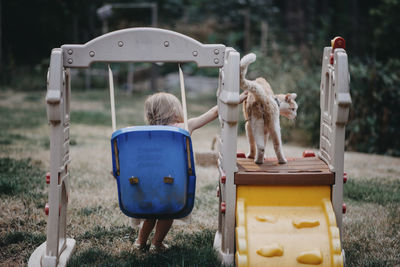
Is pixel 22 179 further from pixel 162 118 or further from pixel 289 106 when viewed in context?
pixel 289 106

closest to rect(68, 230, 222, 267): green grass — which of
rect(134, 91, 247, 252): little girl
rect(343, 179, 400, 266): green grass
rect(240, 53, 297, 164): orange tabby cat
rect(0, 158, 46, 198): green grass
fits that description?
rect(134, 91, 247, 252): little girl

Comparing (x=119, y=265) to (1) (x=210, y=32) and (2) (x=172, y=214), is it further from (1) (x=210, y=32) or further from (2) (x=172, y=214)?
(1) (x=210, y=32)

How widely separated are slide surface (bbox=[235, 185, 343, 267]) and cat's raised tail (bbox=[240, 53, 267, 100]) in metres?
0.61

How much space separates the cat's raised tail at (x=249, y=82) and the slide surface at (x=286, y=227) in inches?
23.8

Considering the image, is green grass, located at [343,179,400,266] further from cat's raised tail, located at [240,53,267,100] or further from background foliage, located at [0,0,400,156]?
background foliage, located at [0,0,400,156]

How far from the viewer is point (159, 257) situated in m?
3.06

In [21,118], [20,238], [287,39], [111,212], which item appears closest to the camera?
[20,238]

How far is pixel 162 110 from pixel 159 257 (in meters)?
0.99

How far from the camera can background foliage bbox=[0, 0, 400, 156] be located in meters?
7.41

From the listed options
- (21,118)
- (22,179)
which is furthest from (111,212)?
(21,118)

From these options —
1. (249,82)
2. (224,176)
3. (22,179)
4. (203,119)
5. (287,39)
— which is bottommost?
(22,179)

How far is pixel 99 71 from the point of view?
18578 mm

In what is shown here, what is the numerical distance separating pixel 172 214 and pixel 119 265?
1.64ft

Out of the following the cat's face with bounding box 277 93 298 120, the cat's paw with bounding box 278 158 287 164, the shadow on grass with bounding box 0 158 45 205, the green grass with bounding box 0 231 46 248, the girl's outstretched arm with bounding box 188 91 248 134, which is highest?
the cat's face with bounding box 277 93 298 120
